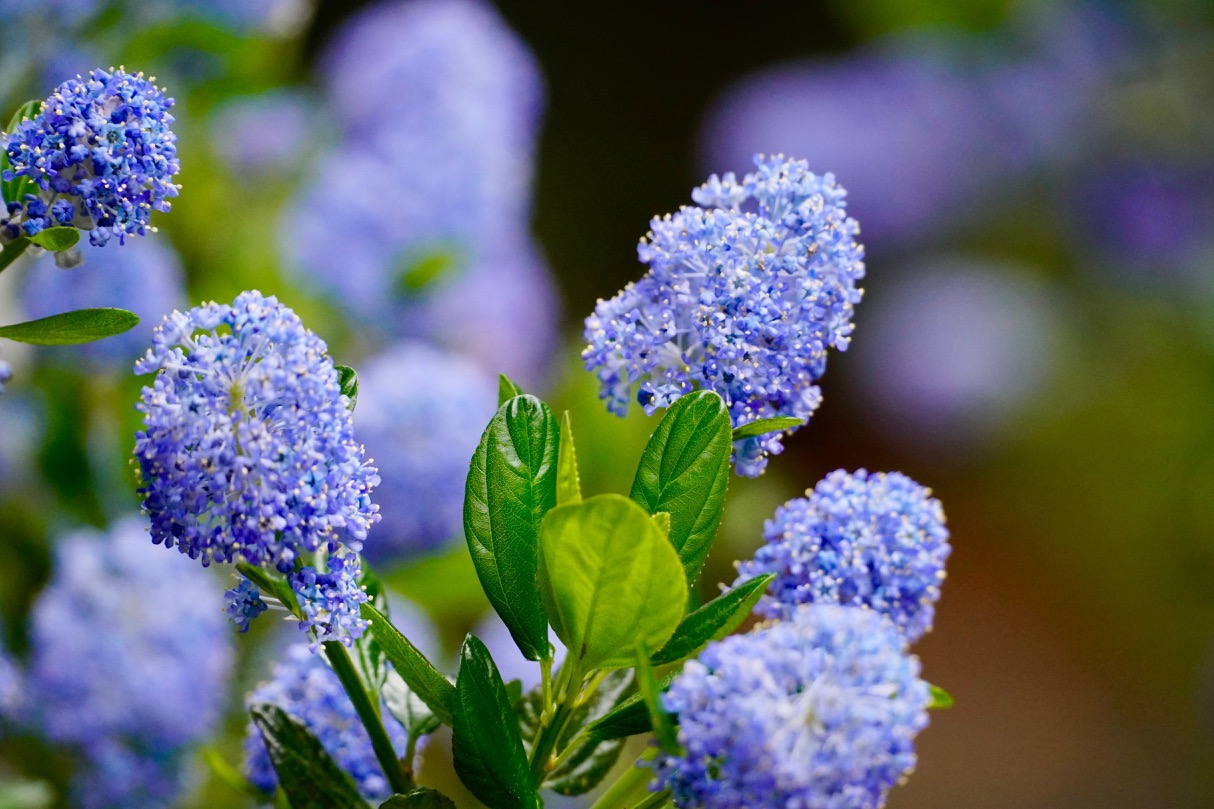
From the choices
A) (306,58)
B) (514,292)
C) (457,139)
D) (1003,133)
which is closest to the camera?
(457,139)

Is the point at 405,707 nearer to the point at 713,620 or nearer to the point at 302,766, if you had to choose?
the point at 302,766

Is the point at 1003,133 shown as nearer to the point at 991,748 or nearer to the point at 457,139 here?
the point at 991,748

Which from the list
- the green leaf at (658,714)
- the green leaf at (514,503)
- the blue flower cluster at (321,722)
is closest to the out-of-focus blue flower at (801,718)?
the green leaf at (658,714)

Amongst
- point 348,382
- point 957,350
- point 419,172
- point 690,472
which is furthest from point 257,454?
point 957,350

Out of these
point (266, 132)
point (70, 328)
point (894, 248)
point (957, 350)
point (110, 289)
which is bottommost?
point (70, 328)

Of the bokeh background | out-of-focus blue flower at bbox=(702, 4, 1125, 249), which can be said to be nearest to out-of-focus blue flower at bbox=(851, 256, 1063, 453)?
the bokeh background

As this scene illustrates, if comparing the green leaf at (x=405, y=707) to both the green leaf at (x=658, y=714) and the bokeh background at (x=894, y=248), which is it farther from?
the bokeh background at (x=894, y=248)

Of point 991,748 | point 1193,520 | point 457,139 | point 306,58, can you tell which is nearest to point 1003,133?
point 1193,520
